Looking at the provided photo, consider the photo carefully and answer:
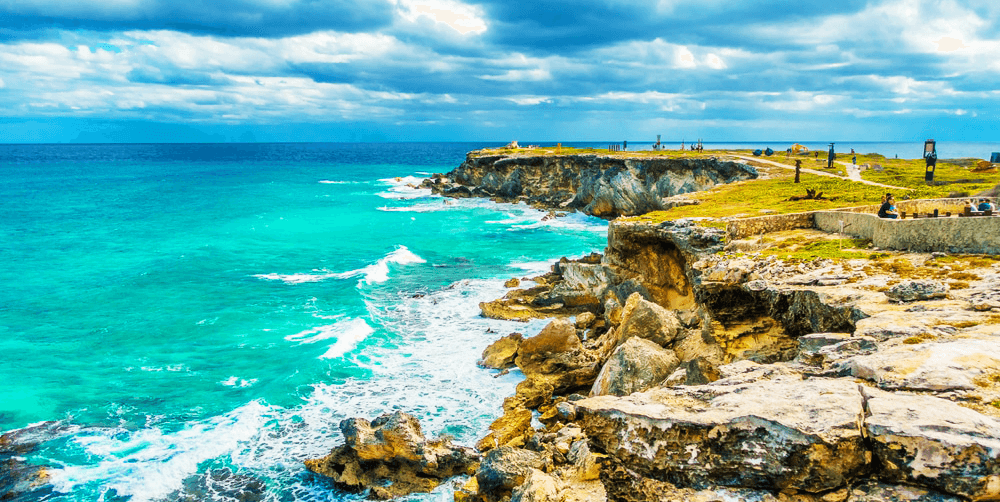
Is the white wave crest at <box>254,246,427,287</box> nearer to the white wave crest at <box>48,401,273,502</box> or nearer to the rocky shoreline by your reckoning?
the white wave crest at <box>48,401,273,502</box>

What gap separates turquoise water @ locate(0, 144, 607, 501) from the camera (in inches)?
810

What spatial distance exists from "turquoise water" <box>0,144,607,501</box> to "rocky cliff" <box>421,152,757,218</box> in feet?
19.6

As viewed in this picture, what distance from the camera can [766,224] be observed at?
87.9 ft

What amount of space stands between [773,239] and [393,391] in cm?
1677

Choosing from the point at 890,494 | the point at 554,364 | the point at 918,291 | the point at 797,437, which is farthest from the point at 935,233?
the point at 890,494

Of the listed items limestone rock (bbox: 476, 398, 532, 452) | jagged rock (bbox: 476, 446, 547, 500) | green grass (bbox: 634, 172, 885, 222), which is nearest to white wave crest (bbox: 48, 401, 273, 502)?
limestone rock (bbox: 476, 398, 532, 452)

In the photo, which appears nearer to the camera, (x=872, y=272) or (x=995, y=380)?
(x=995, y=380)

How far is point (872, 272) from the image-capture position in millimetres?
18266

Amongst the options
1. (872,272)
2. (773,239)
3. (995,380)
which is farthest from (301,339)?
(995,380)

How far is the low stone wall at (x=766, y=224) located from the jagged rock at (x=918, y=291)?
1030cm

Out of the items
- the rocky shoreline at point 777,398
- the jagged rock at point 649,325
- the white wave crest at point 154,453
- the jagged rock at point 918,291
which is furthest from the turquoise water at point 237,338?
the jagged rock at point 918,291

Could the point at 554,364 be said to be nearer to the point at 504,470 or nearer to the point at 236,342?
the point at 504,470

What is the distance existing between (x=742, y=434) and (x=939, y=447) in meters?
2.65

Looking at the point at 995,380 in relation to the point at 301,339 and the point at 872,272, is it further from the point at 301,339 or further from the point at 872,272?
the point at 301,339
